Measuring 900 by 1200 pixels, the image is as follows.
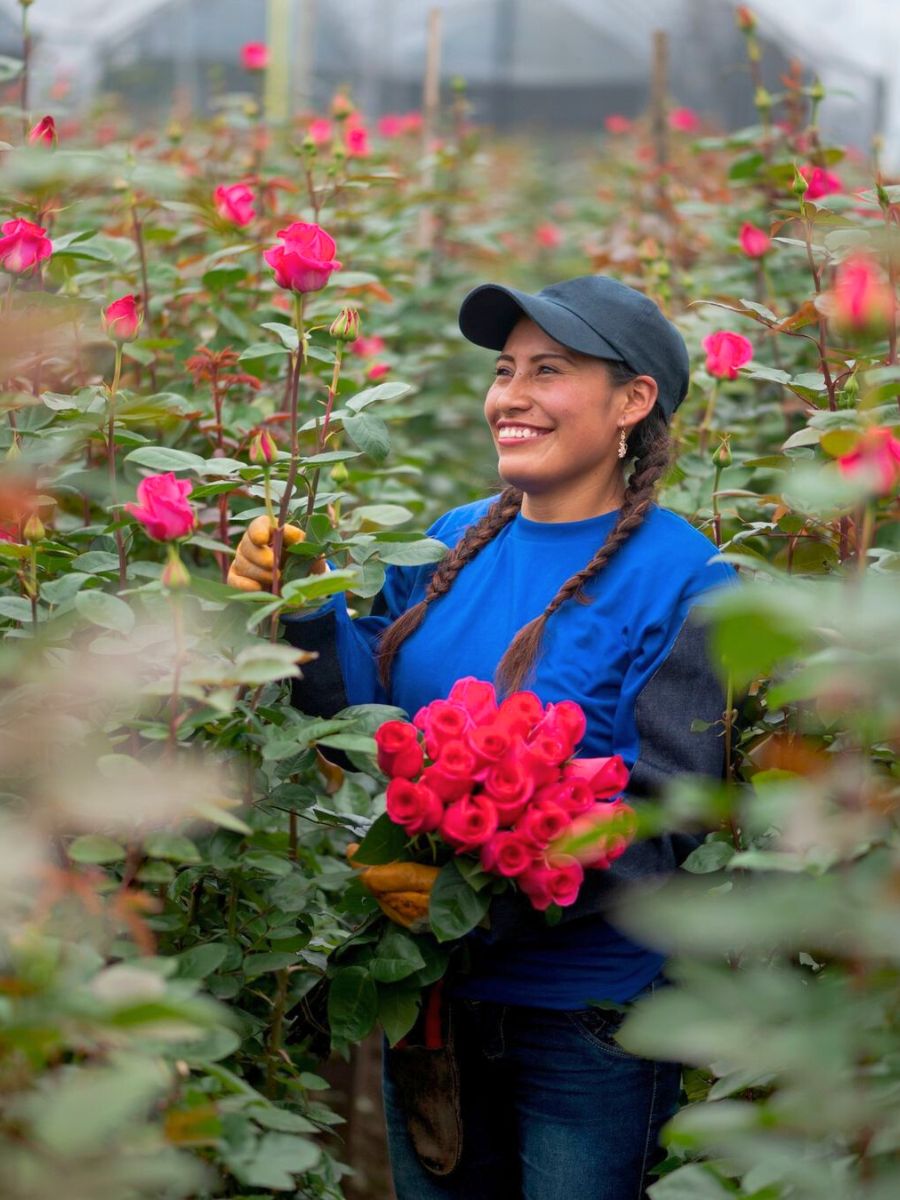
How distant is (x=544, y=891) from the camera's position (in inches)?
60.7

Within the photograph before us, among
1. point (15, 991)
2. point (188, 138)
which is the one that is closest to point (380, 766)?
point (15, 991)

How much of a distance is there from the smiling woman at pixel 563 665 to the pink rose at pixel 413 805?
177mm

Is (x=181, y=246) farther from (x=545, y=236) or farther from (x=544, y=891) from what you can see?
(x=545, y=236)

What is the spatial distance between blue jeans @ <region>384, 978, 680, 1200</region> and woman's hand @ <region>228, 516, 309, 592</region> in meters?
0.59

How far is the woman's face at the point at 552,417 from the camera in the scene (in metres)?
1.91

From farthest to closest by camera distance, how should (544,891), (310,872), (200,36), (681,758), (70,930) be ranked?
(200,36) → (310,872) → (681,758) → (544,891) → (70,930)

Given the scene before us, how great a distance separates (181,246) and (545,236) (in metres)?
2.54

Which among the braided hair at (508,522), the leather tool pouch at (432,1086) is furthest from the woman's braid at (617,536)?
the leather tool pouch at (432,1086)

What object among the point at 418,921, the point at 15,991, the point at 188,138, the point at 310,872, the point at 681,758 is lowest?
the point at 310,872

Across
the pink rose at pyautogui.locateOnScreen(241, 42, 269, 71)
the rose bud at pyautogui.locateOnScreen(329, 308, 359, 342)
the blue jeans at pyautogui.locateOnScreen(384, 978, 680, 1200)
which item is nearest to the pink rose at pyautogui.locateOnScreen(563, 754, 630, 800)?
the blue jeans at pyautogui.locateOnScreen(384, 978, 680, 1200)

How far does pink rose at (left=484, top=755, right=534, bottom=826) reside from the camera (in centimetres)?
150

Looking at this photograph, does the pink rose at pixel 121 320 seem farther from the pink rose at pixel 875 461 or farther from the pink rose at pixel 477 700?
the pink rose at pixel 875 461

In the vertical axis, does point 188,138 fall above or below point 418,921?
above

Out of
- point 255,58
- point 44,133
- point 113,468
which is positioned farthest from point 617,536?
point 255,58
